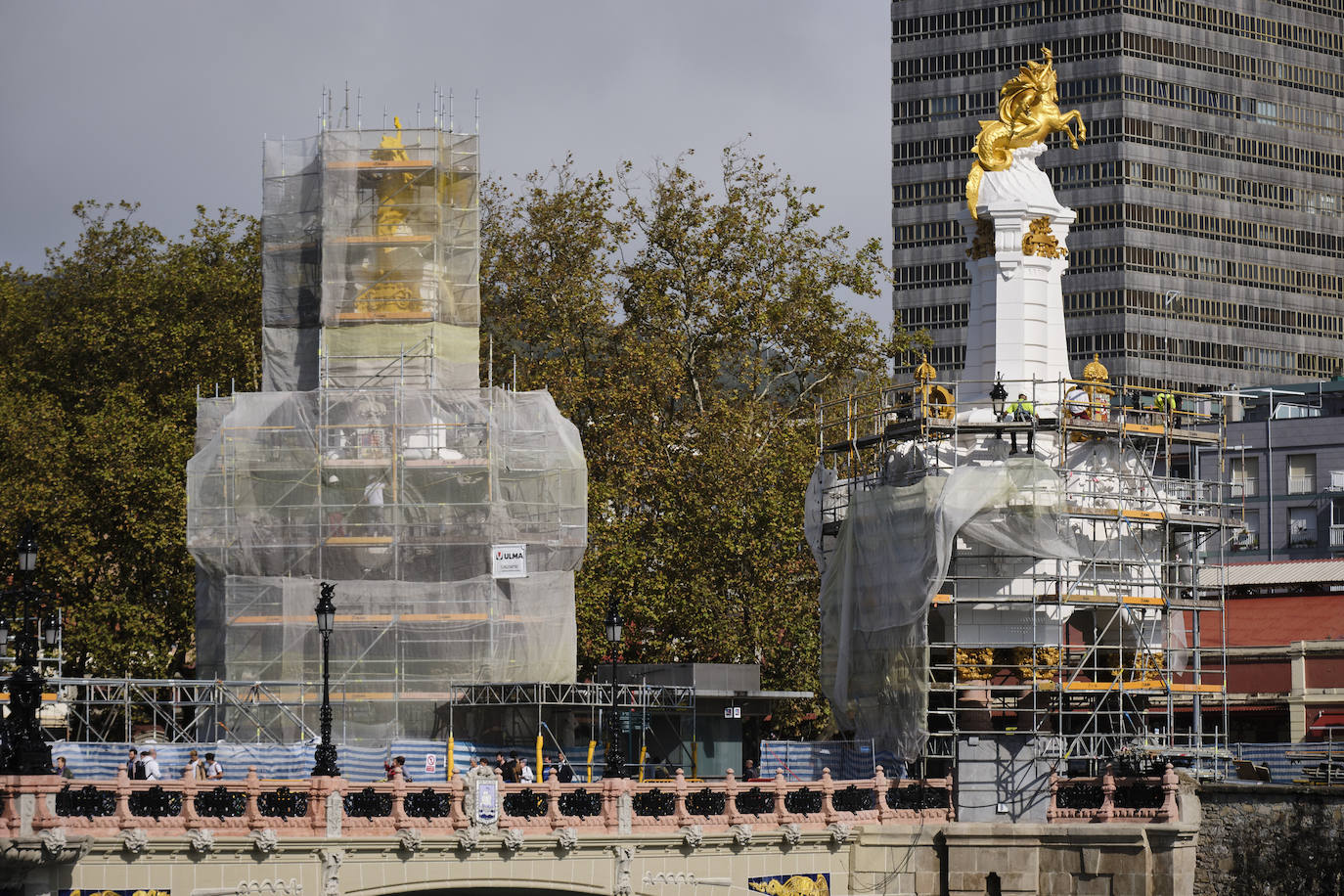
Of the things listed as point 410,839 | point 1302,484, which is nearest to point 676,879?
point 410,839

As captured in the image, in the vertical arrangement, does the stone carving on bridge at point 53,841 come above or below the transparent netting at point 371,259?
below

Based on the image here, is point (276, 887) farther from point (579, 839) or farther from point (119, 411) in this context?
point (119, 411)

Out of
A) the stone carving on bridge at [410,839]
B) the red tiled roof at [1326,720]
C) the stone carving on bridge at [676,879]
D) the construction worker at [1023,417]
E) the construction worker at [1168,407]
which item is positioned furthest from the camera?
the red tiled roof at [1326,720]

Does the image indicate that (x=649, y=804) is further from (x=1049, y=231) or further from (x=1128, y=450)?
(x=1049, y=231)

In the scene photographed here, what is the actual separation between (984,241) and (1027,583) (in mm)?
8559

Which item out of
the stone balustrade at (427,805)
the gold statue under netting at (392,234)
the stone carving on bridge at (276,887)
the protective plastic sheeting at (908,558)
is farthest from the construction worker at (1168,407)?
the stone carving on bridge at (276,887)

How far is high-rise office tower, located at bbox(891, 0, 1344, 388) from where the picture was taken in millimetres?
117625

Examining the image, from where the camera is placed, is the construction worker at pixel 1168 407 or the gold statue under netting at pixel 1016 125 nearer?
the construction worker at pixel 1168 407

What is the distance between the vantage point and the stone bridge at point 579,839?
3409 centimetres

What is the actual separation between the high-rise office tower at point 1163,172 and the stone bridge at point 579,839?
78.7m

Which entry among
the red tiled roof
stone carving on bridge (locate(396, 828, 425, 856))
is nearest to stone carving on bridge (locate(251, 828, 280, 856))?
stone carving on bridge (locate(396, 828, 425, 856))

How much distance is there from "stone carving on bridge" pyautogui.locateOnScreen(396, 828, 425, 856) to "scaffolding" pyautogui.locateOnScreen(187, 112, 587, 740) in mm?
11339

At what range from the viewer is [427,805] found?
119 ft

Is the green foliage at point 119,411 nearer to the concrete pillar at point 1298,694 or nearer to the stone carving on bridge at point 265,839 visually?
the stone carving on bridge at point 265,839
